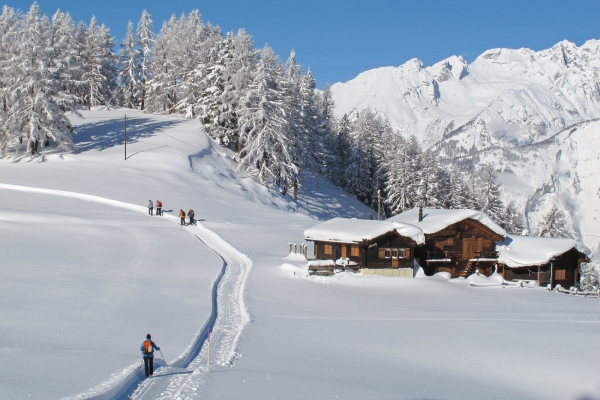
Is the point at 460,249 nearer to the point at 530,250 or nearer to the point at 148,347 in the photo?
the point at 530,250

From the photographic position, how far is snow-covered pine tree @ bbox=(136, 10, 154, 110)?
88.0 meters

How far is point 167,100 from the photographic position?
80.9 metres

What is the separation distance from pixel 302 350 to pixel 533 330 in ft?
39.4

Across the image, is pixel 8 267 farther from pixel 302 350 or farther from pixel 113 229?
pixel 302 350

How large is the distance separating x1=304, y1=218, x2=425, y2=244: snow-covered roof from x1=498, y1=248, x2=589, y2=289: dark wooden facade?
1099 centimetres

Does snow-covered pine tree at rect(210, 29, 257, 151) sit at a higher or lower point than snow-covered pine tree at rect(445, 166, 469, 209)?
higher

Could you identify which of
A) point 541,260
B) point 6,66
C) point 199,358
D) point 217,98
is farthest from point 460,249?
point 6,66

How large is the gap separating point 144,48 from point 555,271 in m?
75.6

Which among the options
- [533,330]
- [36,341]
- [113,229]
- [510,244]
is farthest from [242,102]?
[36,341]

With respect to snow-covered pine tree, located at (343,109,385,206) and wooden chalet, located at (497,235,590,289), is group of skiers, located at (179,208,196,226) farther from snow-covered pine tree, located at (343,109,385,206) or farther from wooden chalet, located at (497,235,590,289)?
snow-covered pine tree, located at (343,109,385,206)

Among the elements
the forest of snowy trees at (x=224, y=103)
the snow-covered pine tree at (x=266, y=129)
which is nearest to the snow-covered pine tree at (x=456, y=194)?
the forest of snowy trees at (x=224, y=103)

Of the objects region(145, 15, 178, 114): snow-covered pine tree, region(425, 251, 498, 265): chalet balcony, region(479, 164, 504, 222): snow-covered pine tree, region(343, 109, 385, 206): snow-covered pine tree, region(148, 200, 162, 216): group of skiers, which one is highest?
region(145, 15, 178, 114): snow-covered pine tree

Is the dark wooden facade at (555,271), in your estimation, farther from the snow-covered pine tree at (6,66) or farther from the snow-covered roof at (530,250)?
the snow-covered pine tree at (6,66)

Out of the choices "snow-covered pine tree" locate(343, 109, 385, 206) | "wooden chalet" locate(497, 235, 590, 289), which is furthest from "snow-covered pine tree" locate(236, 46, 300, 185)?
"wooden chalet" locate(497, 235, 590, 289)
